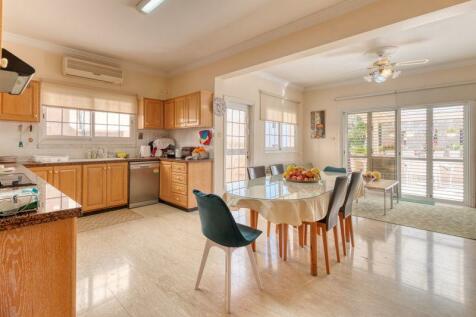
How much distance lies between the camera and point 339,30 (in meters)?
2.88

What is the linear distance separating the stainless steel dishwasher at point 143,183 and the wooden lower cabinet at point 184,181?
0.59ft

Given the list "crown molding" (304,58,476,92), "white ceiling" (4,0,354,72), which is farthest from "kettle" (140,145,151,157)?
"crown molding" (304,58,476,92)

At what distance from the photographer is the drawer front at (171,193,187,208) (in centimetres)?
439

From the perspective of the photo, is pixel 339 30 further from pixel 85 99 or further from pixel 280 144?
pixel 85 99

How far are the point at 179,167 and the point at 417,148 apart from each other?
197 inches

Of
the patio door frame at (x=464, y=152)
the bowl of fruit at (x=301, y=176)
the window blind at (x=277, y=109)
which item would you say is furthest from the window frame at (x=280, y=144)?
the bowl of fruit at (x=301, y=176)

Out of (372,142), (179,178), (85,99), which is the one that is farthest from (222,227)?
(372,142)

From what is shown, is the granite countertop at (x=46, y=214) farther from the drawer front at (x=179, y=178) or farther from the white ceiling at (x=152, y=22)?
the drawer front at (x=179, y=178)

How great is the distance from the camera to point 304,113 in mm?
6887

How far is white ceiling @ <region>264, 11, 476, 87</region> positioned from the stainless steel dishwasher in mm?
3307

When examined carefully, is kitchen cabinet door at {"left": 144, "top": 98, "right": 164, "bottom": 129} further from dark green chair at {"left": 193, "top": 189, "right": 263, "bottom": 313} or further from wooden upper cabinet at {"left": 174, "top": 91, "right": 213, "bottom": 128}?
dark green chair at {"left": 193, "top": 189, "right": 263, "bottom": 313}

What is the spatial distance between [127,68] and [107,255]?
3727 mm

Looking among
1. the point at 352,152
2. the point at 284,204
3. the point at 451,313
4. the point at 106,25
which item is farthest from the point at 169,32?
the point at 352,152

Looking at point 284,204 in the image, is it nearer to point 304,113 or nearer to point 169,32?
point 169,32
